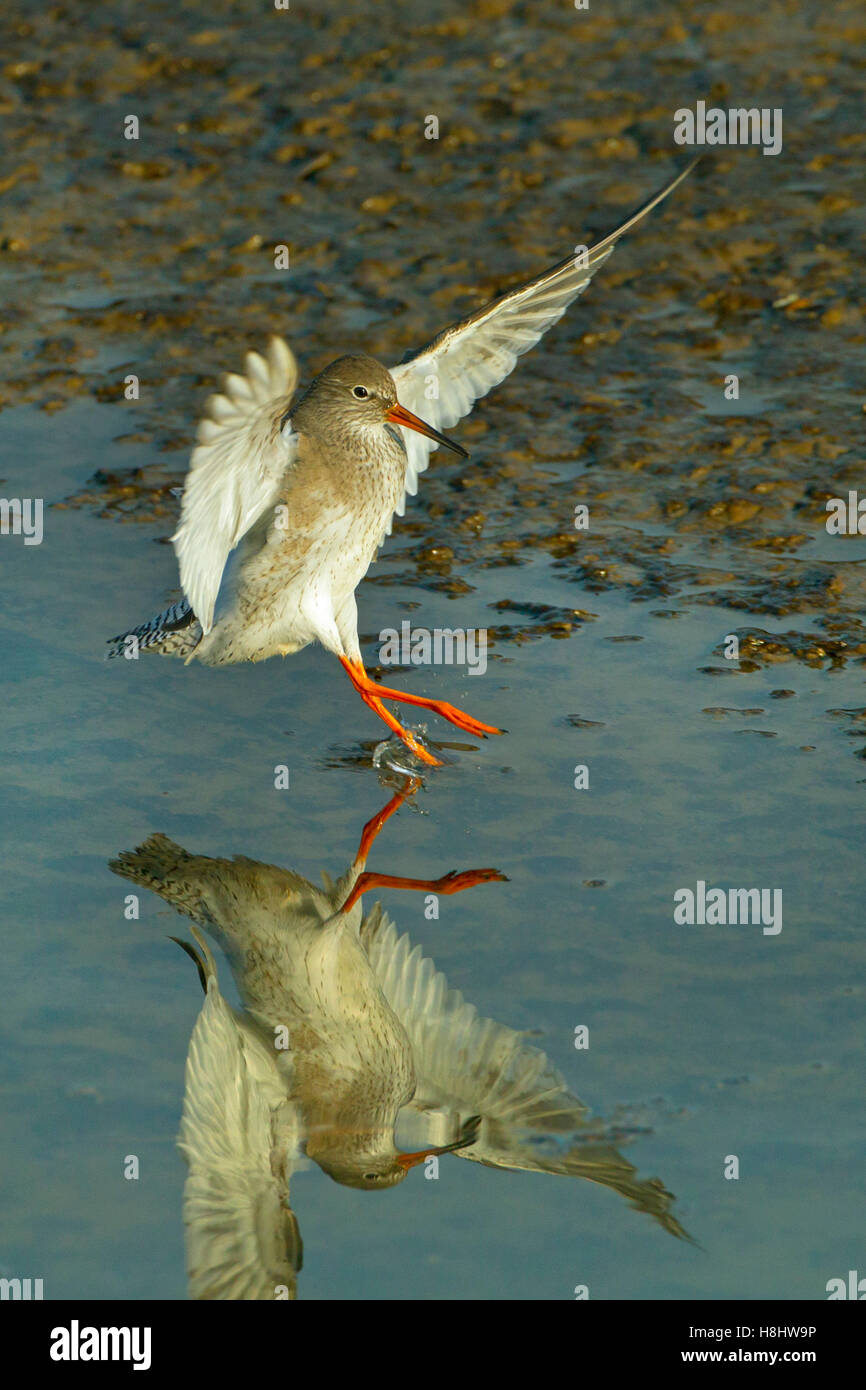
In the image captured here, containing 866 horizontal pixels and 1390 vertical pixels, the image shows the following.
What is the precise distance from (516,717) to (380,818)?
748 millimetres

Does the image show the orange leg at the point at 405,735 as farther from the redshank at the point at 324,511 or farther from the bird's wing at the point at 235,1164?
the bird's wing at the point at 235,1164

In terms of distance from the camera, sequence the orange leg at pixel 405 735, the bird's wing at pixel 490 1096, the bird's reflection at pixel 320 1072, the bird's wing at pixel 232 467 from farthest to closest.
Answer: the orange leg at pixel 405 735, the bird's wing at pixel 232 467, the bird's wing at pixel 490 1096, the bird's reflection at pixel 320 1072

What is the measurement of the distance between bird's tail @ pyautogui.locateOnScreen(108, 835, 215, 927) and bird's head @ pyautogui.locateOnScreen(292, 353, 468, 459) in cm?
158

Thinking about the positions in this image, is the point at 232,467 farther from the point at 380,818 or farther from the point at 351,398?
the point at 380,818

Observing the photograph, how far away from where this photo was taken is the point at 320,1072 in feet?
15.1

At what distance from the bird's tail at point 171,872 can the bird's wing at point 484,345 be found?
179 cm

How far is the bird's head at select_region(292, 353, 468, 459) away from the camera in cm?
605

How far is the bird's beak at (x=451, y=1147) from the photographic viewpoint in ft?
13.9

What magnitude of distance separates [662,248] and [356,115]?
2.42 metres

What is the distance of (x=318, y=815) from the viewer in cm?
559

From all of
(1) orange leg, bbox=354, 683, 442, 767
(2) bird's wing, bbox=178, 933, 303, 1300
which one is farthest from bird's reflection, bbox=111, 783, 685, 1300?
(1) orange leg, bbox=354, 683, 442, 767

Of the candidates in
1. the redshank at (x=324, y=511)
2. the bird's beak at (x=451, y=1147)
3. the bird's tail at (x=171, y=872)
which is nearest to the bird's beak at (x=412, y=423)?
the redshank at (x=324, y=511)

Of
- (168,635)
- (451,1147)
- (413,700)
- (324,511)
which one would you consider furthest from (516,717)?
(451,1147)

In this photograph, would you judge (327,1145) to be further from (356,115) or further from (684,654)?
(356,115)
